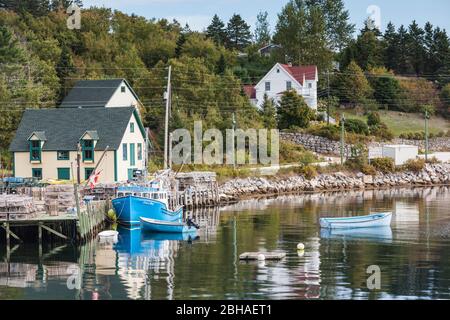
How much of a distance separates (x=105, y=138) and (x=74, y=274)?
92.5 feet

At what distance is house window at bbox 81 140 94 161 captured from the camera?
70.9 metres

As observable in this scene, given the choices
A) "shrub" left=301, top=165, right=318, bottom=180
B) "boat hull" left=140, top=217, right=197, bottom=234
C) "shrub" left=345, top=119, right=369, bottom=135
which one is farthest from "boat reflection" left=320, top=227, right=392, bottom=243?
"shrub" left=345, top=119, right=369, bottom=135

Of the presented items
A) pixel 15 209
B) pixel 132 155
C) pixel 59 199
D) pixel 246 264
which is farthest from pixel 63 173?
pixel 246 264

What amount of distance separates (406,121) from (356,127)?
43.2 ft

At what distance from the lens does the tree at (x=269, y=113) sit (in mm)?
98125

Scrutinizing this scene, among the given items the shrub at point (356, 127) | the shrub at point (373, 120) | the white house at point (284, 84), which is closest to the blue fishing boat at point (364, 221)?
the shrub at point (356, 127)

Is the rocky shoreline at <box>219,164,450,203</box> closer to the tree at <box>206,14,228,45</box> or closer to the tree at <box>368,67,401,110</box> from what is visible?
the tree at <box>368,67,401,110</box>

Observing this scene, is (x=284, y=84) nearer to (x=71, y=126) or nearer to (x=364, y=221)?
(x=71, y=126)

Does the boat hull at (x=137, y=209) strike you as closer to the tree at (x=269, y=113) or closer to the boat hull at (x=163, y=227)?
the boat hull at (x=163, y=227)

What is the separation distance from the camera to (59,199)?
5759cm

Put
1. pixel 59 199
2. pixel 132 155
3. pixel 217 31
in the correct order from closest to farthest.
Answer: pixel 59 199
pixel 132 155
pixel 217 31

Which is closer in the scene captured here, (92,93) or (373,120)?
(92,93)

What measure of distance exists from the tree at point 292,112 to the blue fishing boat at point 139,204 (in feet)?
138
